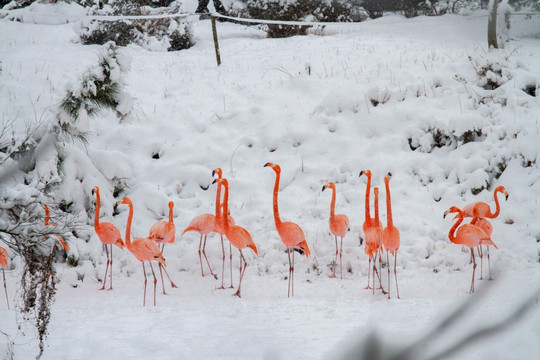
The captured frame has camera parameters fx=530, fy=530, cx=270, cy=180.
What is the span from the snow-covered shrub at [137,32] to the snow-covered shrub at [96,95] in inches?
264

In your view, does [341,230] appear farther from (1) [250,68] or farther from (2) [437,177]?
(1) [250,68]

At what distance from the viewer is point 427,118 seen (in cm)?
807

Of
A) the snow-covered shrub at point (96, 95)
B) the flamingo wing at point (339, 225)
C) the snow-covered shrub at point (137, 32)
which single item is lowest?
the flamingo wing at point (339, 225)

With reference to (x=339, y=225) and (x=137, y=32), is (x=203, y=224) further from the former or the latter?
(x=137, y=32)

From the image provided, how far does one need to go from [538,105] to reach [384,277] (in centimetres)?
394

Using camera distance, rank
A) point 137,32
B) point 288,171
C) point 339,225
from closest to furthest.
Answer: point 339,225 < point 288,171 < point 137,32

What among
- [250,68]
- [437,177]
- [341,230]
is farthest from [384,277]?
[250,68]

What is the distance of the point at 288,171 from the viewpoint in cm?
795

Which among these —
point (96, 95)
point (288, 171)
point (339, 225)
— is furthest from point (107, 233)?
point (288, 171)

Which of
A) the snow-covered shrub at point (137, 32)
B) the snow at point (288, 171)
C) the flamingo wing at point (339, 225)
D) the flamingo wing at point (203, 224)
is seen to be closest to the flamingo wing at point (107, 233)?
the snow at point (288, 171)

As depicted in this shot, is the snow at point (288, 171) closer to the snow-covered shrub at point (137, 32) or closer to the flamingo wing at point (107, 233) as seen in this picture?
the flamingo wing at point (107, 233)

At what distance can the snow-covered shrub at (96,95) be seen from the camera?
638 cm

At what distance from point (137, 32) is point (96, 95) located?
7.95 m

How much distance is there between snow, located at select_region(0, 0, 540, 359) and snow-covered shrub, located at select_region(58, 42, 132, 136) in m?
0.38
